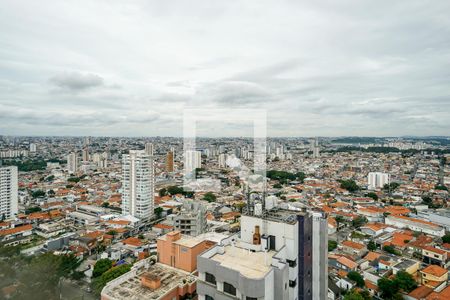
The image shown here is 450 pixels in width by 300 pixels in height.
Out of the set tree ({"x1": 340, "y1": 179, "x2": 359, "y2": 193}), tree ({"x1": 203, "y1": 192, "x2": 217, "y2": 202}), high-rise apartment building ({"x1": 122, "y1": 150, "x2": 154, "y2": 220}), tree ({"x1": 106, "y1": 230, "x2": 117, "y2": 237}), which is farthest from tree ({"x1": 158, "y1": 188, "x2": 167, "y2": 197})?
tree ({"x1": 340, "y1": 179, "x2": 359, "y2": 193})

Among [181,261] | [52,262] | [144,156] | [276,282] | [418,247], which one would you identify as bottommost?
[418,247]

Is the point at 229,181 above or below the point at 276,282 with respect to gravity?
below

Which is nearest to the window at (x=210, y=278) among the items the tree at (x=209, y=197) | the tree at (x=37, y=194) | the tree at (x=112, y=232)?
the tree at (x=112, y=232)

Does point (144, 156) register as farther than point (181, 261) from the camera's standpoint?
Yes

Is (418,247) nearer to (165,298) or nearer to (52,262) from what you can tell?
(165,298)

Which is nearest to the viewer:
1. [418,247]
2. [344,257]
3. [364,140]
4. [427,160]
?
[344,257]

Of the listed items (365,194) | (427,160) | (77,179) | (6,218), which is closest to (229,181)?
(365,194)

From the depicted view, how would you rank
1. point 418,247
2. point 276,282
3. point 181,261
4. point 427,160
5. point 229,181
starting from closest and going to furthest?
1. point 276,282
2. point 181,261
3. point 418,247
4. point 229,181
5. point 427,160
